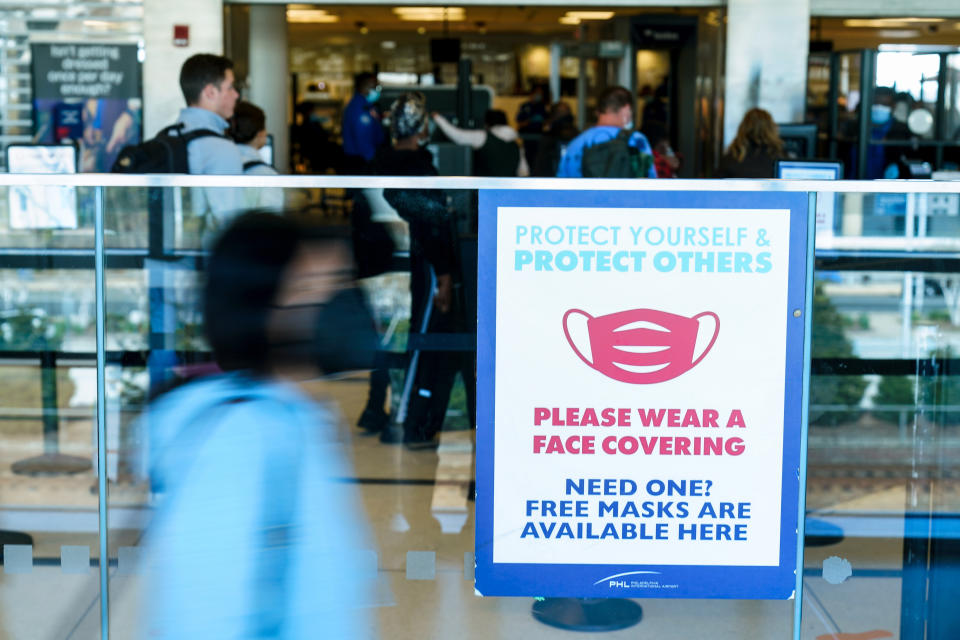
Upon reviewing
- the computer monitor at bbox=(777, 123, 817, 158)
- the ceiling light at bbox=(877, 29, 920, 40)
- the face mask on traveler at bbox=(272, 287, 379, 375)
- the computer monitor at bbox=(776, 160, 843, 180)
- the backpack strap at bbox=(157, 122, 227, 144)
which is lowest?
the face mask on traveler at bbox=(272, 287, 379, 375)

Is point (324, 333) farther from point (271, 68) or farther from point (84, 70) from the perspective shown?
point (271, 68)

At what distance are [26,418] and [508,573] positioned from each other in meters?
2.22

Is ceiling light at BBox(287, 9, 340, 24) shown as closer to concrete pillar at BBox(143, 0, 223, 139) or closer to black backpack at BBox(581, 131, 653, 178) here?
concrete pillar at BBox(143, 0, 223, 139)

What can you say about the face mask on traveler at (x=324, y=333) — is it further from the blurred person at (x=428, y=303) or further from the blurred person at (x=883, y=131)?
the blurred person at (x=883, y=131)

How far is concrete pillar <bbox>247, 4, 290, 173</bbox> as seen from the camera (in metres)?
10.9

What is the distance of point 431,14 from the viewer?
16.3 m

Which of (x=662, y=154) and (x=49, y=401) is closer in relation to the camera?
(x=49, y=401)

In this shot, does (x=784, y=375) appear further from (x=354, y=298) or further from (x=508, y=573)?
(x=354, y=298)

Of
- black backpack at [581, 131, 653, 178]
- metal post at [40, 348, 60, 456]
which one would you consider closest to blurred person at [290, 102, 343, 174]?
black backpack at [581, 131, 653, 178]

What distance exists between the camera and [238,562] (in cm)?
175

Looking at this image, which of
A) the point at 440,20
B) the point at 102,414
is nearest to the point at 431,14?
the point at 440,20

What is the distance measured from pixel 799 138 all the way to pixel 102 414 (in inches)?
240

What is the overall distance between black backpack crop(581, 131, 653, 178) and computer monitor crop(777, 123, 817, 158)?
9.38 feet

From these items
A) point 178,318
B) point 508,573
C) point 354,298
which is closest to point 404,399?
point 178,318
